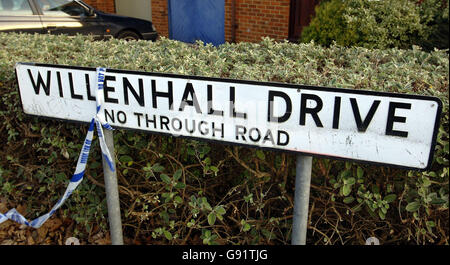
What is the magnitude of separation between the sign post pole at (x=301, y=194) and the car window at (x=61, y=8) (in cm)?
714

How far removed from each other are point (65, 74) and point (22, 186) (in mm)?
→ 1268

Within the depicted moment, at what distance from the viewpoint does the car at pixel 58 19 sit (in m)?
7.54

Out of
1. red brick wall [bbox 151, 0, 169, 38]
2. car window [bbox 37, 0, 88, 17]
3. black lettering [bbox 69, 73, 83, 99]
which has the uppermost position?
black lettering [bbox 69, 73, 83, 99]

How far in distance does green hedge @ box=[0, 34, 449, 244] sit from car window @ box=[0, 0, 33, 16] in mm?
4964

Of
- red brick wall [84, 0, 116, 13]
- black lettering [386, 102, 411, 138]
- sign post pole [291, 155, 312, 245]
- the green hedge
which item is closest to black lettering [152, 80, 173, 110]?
the green hedge

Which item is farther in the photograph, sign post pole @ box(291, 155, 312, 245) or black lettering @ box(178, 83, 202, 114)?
black lettering @ box(178, 83, 202, 114)

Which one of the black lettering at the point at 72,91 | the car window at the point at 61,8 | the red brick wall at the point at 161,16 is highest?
the black lettering at the point at 72,91

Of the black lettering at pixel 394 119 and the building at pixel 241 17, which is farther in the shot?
the building at pixel 241 17

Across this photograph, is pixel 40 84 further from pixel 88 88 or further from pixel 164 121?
pixel 164 121

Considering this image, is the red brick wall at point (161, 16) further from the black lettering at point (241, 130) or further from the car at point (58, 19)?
the black lettering at point (241, 130)

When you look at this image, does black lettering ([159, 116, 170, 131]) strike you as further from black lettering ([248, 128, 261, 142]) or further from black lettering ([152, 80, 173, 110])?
black lettering ([248, 128, 261, 142])

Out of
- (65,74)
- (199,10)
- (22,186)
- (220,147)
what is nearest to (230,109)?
(220,147)

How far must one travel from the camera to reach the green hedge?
2252mm

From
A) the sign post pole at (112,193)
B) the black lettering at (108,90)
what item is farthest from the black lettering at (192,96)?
the sign post pole at (112,193)
